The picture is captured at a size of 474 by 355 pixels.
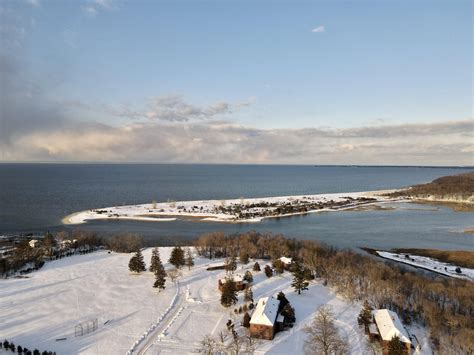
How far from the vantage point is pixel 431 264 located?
53.4 meters

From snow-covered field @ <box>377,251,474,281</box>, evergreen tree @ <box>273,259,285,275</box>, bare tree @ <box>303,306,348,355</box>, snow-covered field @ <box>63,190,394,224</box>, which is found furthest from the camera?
snow-covered field @ <box>63,190,394,224</box>

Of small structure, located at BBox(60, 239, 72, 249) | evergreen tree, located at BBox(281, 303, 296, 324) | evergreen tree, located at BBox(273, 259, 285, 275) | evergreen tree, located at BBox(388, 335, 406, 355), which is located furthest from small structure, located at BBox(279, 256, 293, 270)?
small structure, located at BBox(60, 239, 72, 249)

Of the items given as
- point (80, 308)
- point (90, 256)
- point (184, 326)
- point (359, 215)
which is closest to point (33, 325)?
point (80, 308)

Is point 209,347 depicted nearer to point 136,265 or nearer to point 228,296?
point 228,296

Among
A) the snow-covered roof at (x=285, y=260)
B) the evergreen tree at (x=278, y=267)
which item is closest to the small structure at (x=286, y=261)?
the snow-covered roof at (x=285, y=260)

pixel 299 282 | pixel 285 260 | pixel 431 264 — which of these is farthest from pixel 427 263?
pixel 299 282

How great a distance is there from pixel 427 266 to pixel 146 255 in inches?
1673

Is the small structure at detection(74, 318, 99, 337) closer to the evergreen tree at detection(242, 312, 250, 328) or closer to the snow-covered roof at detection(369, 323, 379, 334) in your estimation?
the evergreen tree at detection(242, 312, 250, 328)

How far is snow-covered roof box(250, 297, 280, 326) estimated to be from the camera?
28219 mm

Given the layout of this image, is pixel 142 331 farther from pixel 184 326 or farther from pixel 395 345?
pixel 395 345

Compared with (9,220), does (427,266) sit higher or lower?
lower

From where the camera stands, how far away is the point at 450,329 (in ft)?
95.3

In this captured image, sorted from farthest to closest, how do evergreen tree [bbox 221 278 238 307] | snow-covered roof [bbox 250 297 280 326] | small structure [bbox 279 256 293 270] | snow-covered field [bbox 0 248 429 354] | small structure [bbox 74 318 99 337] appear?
1. small structure [bbox 279 256 293 270]
2. evergreen tree [bbox 221 278 238 307]
3. small structure [bbox 74 318 99 337]
4. snow-covered roof [bbox 250 297 280 326]
5. snow-covered field [bbox 0 248 429 354]

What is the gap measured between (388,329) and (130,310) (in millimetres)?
22694
